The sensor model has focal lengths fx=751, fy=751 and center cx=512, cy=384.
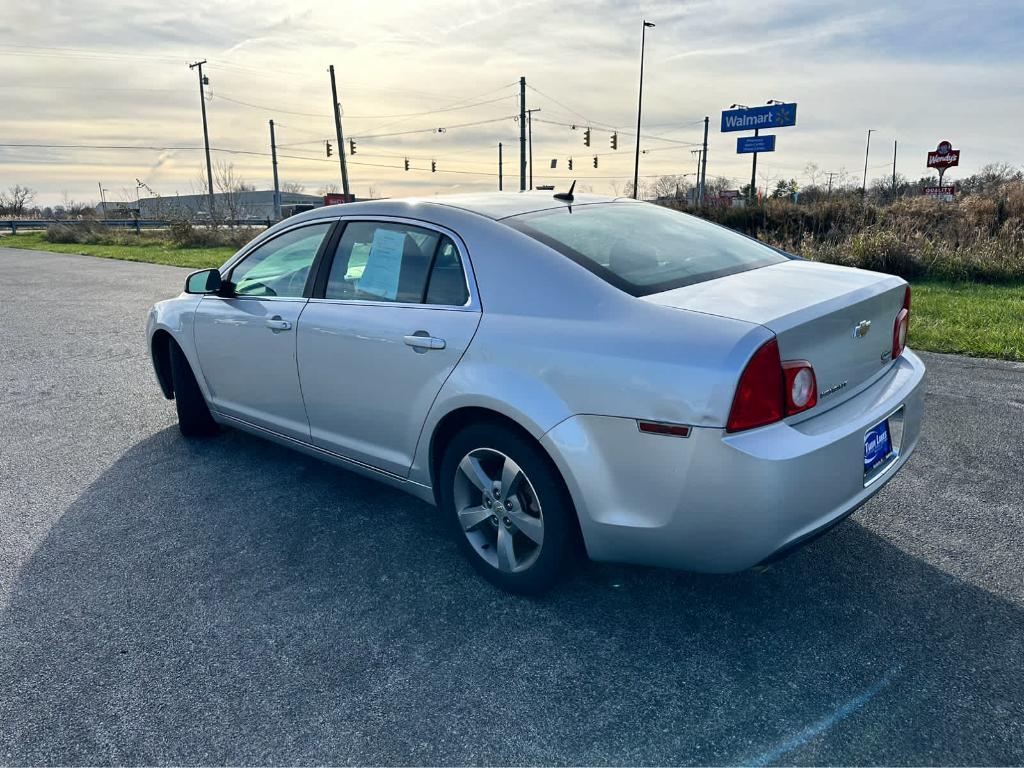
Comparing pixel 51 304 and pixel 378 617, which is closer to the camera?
pixel 378 617

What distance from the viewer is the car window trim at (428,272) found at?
307 centimetres

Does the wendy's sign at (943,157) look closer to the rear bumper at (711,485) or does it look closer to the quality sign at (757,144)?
the quality sign at (757,144)

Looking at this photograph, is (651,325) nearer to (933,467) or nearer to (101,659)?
(101,659)

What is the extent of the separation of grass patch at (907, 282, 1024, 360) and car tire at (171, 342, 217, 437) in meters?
6.25

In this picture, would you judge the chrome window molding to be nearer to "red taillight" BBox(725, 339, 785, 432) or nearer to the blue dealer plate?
"red taillight" BBox(725, 339, 785, 432)

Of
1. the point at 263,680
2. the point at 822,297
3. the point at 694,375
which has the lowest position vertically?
the point at 263,680

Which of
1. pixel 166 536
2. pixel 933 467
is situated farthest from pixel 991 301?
pixel 166 536

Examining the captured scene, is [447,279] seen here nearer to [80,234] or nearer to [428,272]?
[428,272]

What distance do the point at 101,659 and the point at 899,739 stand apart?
2.66m

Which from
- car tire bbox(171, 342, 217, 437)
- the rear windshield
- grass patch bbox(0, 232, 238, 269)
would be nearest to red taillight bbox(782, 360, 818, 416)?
the rear windshield

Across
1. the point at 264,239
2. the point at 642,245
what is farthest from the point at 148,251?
the point at 642,245

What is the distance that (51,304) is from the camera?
1241 cm

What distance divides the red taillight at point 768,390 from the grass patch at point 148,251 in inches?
693

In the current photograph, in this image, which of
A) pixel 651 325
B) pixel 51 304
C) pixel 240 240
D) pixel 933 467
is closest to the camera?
pixel 651 325
